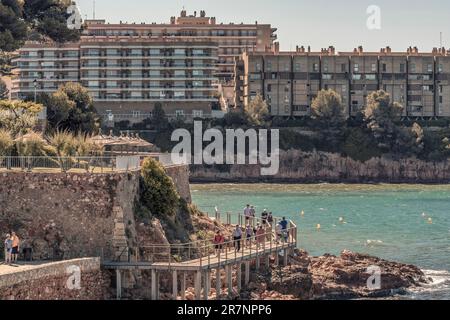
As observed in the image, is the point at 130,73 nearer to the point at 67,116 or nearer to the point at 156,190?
the point at 67,116

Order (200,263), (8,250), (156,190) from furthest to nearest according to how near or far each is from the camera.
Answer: (156,190) < (200,263) < (8,250)

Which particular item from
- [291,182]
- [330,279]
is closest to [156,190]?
[330,279]

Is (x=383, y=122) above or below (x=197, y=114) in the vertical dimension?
below

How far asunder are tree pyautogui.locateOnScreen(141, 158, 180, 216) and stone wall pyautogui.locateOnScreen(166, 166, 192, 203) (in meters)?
4.43

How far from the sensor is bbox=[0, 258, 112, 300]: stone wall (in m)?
32.7

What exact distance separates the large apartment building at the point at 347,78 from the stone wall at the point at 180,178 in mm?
99775

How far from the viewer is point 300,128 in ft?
481

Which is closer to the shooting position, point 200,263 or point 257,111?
point 200,263

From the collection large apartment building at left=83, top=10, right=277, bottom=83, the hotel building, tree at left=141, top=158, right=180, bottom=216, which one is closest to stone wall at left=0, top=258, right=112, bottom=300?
tree at left=141, top=158, right=180, bottom=216

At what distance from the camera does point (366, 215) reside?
9381 centimetres

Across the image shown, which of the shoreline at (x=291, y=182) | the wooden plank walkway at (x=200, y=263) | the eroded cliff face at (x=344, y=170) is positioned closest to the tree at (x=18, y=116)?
the wooden plank walkway at (x=200, y=263)

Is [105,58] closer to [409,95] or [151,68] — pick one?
[151,68]

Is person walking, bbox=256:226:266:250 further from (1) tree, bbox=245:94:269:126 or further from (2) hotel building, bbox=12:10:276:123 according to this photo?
(2) hotel building, bbox=12:10:276:123

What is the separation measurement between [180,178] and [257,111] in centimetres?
9099
